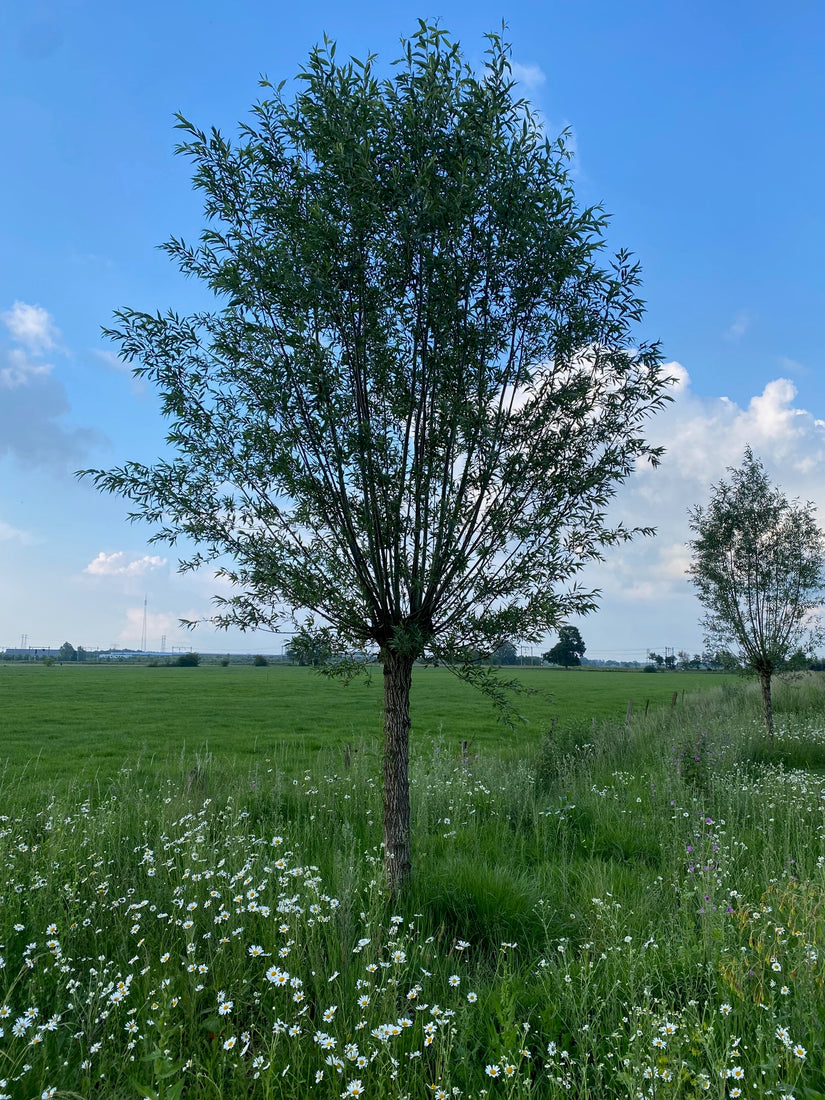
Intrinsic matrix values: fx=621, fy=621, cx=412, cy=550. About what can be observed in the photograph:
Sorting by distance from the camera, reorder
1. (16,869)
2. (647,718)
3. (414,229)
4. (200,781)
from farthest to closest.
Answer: (647,718) → (200,781) → (16,869) → (414,229)

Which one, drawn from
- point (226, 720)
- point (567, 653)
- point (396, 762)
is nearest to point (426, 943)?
point (396, 762)

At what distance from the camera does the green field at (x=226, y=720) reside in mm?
23266

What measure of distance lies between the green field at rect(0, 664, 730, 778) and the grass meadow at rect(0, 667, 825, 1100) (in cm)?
527

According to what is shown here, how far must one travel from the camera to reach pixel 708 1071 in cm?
427

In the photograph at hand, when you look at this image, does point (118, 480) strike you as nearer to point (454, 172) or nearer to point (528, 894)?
point (454, 172)

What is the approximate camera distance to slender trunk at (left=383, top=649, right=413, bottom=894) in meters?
6.97

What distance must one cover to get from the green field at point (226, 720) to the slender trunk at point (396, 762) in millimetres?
7544

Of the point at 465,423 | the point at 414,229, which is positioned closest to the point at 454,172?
the point at 414,229

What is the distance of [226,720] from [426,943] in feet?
108

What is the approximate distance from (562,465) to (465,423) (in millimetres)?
1299

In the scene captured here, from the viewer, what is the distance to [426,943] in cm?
530

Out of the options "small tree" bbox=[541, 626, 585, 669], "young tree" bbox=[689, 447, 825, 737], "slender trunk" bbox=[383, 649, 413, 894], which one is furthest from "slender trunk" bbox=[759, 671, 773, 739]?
"small tree" bbox=[541, 626, 585, 669]

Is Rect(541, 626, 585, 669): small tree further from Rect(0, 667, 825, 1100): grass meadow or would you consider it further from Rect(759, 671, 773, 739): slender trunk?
Rect(0, 667, 825, 1100): grass meadow

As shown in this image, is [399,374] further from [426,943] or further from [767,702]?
[767,702]
